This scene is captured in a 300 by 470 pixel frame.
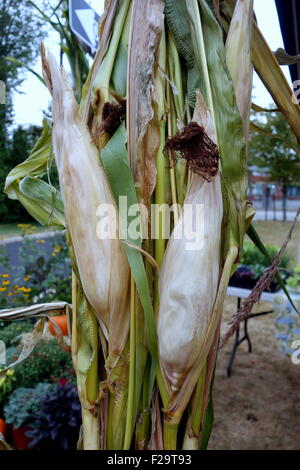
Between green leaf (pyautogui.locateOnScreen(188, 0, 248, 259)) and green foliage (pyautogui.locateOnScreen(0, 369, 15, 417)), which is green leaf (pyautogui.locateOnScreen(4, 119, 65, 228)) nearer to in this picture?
green leaf (pyautogui.locateOnScreen(188, 0, 248, 259))

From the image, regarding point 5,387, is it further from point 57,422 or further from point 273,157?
point 273,157

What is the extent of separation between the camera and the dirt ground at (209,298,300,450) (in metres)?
1.54

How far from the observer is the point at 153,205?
0.34m

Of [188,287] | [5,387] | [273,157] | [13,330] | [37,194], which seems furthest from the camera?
[273,157]

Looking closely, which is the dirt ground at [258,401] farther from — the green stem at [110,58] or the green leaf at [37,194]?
the green stem at [110,58]

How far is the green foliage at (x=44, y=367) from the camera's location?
135 centimetres

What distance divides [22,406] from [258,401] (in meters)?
1.14

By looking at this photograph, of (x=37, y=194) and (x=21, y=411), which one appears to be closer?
(x=37, y=194)

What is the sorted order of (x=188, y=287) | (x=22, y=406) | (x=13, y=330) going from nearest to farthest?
(x=188, y=287)
(x=22, y=406)
(x=13, y=330)

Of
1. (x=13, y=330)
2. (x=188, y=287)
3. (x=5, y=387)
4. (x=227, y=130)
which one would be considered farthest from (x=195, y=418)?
(x=13, y=330)

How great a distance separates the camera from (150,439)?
0.34m

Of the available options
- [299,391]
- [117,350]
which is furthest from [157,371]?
[299,391]

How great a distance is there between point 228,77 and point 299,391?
1980 mm

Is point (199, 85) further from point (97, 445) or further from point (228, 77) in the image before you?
point (97, 445)
